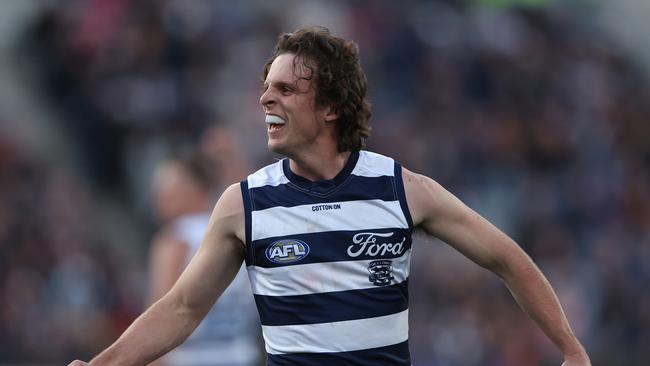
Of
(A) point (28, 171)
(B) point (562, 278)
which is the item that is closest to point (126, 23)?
(A) point (28, 171)

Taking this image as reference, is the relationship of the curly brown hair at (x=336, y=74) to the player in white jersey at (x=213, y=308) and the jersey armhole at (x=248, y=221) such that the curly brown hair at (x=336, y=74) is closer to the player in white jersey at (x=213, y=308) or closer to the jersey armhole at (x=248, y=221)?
the jersey armhole at (x=248, y=221)

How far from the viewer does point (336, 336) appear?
15.9ft

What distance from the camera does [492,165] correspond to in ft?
45.6

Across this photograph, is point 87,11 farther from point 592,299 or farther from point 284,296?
A: point 284,296

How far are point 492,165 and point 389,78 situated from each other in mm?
1422

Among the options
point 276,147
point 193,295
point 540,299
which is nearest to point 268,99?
point 276,147

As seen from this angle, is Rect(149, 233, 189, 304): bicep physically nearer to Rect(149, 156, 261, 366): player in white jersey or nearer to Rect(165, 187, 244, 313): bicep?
Rect(149, 156, 261, 366): player in white jersey

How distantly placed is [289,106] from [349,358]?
95 centimetres

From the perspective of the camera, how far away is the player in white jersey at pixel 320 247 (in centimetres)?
487

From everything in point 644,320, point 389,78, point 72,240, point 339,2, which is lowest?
point 644,320

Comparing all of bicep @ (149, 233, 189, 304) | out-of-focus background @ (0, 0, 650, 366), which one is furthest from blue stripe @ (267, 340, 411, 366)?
out-of-focus background @ (0, 0, 650, 366)

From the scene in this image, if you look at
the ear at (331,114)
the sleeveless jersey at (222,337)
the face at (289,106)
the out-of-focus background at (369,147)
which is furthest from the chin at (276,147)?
the out-of-focus background at (369,147)

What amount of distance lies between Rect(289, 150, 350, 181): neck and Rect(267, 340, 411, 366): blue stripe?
0.63 meters

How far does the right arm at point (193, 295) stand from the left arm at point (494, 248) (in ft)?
2.20
